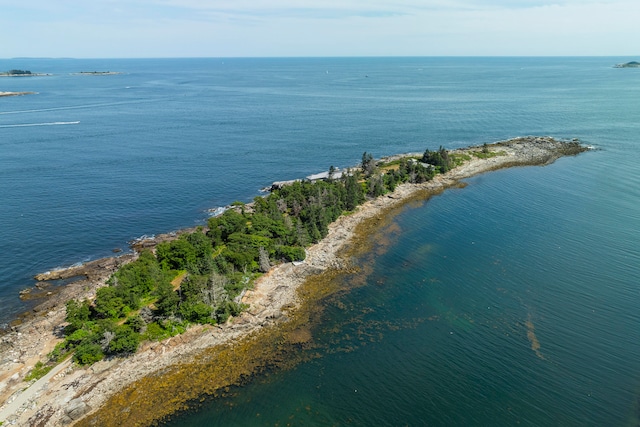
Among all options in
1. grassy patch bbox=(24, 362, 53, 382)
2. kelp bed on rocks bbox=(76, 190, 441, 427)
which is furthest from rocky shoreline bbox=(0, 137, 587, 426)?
grassy patch bbox=(24, 362, 53, 382)

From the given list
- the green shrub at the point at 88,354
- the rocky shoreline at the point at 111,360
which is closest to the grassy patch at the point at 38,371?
the rocky shoreline at the point at 111,360

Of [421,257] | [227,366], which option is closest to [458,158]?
[421,257]

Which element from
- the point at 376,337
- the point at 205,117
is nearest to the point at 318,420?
the point at 376,337

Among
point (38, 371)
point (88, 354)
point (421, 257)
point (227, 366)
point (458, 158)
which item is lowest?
point (227, 366)

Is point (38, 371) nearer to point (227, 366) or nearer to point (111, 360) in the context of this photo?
point (111, 360)

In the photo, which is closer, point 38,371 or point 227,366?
point 38,371

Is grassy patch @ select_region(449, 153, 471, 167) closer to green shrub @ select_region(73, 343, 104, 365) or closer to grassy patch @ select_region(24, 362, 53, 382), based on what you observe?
green shrub @ select_region(73, 343, 104, 365)
